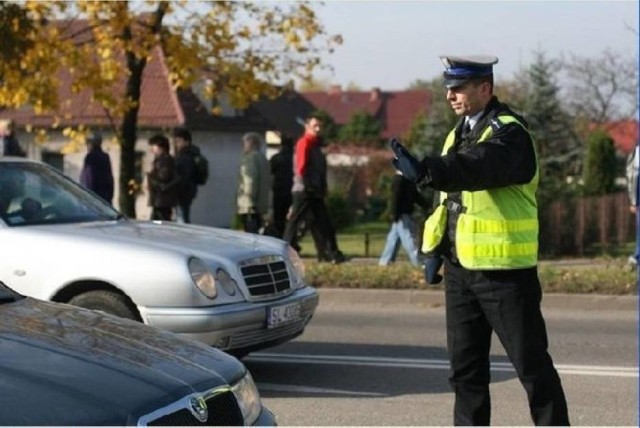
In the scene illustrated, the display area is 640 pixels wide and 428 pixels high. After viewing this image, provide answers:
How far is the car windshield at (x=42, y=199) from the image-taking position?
7957 millimetres

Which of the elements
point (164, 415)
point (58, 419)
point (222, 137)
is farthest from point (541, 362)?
point (222, 137)

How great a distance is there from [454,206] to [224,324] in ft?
7.65

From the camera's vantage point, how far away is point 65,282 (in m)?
7.48

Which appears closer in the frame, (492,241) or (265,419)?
(265,419)

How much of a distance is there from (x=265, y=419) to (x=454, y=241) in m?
1.37

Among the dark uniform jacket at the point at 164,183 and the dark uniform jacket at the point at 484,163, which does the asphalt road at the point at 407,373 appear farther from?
the dark uniform jacket at the point at 164,183

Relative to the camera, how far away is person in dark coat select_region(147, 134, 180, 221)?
1545 cm

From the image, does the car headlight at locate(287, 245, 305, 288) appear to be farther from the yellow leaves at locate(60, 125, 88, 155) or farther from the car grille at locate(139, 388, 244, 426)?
the yellow leaves at locate(60, 125, 88, 155)

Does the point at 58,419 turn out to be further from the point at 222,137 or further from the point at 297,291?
the point at 222,137

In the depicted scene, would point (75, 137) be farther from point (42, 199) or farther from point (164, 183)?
point (42, 199)

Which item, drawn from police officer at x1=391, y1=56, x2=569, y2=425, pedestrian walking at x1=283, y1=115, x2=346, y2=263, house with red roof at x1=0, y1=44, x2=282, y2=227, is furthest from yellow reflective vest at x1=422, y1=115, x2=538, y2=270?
house with red roof at x1=0, y1=44, x2=282, y2=227

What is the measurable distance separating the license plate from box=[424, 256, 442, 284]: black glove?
2.13 meters

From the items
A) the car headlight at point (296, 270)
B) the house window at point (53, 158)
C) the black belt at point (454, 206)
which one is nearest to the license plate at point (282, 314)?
the car headlight at point (296, 270)

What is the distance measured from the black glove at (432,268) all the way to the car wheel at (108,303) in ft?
7.95
